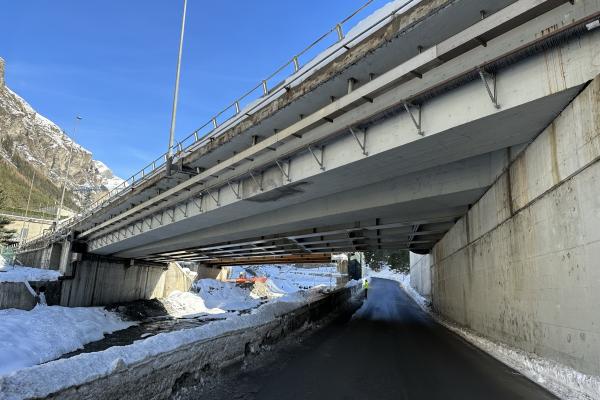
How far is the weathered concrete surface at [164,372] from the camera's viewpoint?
4281mm

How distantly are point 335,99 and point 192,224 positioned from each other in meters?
11.8

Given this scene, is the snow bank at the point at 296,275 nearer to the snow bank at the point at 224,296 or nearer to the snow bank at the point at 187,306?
the snow bank at the point at 224,296

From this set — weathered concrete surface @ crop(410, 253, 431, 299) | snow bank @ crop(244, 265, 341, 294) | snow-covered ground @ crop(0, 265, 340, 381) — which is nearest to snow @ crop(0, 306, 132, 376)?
snow-covered ground @ crop(0, 265, 340, 381)

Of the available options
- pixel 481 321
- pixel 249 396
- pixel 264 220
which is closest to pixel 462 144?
pixel 249 396

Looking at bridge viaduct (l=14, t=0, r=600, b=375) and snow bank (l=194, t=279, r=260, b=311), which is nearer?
bridge viaduct (l=14, t=0, r=600, b=375)

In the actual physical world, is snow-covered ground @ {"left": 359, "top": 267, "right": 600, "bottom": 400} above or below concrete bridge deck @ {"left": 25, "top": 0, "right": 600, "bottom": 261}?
below

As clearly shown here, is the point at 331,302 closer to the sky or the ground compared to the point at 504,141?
closer to the ground

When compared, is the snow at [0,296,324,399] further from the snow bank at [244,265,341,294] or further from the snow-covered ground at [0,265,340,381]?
the snow bank at [244,265,341,294]

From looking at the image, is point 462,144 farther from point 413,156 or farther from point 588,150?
point 588,150

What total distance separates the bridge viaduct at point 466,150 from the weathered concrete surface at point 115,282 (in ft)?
68.4

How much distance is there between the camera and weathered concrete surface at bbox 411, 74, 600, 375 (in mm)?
6402

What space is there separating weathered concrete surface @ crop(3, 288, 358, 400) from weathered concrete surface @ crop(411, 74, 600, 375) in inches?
249

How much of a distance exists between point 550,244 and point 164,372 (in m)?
7.39

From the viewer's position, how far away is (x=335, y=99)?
10086 mm
